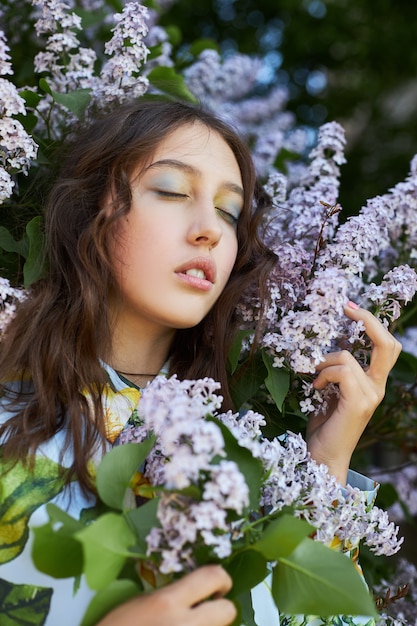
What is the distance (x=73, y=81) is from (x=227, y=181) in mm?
480

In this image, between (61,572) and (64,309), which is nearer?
(61,572)

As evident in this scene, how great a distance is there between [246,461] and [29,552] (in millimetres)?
314

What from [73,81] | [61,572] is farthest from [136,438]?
[73,81]

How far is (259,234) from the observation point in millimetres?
1494

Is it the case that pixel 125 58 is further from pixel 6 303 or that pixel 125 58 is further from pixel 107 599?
pixel 107 599

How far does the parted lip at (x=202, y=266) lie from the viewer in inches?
45.6

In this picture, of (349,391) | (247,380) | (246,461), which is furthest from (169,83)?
(246,461)

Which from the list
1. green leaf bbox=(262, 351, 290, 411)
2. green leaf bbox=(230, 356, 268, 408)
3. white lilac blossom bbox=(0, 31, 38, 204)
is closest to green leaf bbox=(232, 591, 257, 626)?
green leaf bbox=(262, 351, 290, 411)

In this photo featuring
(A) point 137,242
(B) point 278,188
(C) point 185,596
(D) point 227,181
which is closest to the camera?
(C) point 185,596

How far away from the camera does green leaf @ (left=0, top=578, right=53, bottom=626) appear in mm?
960

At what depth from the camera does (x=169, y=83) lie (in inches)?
63.5

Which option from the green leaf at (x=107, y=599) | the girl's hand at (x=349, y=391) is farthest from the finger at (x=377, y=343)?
the green leaf at (x=107, y=599)

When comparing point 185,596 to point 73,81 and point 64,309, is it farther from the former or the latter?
point 73,81

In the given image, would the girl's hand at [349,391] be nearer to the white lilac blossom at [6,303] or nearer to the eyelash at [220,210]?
the eyelash at [220,210]
